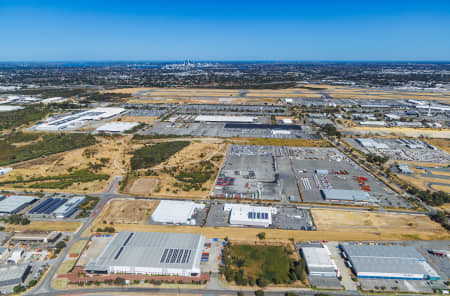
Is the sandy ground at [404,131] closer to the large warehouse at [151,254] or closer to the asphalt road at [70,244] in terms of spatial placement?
the large warehouse at [151,254]

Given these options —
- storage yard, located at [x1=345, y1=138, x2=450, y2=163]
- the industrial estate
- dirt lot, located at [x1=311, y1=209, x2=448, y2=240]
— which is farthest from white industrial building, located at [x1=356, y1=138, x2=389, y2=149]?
dirt lot, located at [x1=311, y1=209, x2=448, y2=240]

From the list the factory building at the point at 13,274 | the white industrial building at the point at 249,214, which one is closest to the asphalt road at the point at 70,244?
the factory building at the point at 13,274

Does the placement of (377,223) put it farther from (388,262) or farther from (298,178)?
(298,178)

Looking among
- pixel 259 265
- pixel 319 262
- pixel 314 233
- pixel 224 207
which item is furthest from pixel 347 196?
pixel 259 265

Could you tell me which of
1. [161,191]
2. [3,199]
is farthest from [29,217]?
[161,191]

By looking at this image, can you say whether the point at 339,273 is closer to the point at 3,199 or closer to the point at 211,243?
the point at 211,243

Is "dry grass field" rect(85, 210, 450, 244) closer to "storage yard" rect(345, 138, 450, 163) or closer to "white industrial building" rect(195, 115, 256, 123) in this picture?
"storage yard" rect(345, 138, 450, 163)
